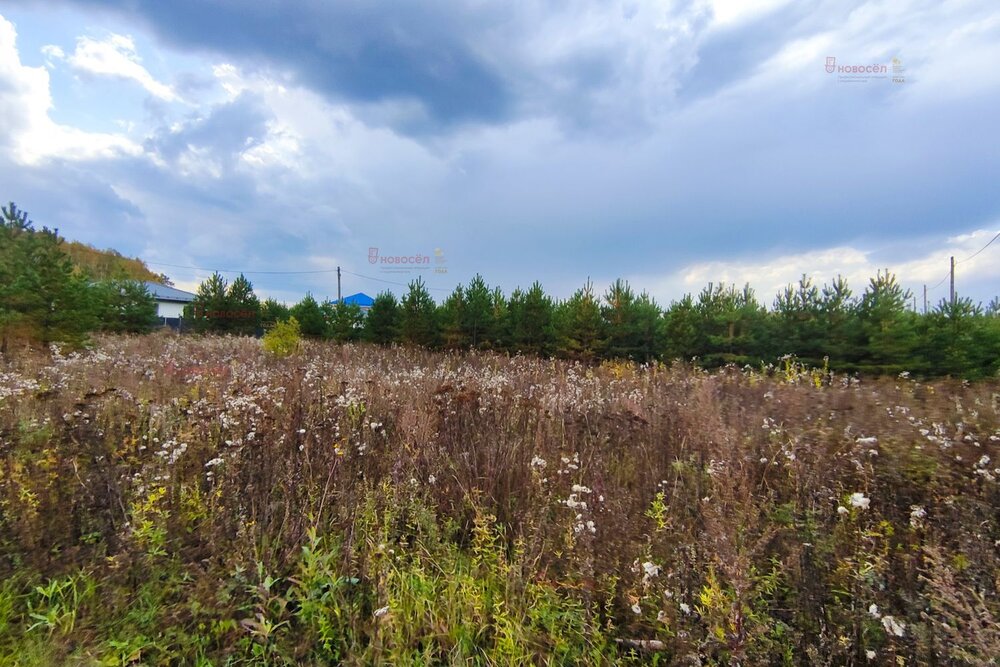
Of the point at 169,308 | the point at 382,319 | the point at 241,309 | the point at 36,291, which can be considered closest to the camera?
the point at 36,291

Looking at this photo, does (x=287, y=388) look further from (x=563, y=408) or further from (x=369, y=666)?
(x=369, y=666)

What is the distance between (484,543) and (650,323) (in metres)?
11.7

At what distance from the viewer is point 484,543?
8.22 ft

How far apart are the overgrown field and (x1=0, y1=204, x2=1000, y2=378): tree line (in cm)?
744

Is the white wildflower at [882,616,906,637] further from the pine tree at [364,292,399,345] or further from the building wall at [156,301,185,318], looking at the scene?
the building wall at [156,301,185,318]

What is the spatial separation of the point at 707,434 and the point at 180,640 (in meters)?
3.42

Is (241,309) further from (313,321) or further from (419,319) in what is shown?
(419,319)

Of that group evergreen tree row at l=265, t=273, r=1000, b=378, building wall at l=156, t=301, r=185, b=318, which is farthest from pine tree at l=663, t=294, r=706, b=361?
building wall at l=156, t=301, r=185, b=318

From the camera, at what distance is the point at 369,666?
1.79m

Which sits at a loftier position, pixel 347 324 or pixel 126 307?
pixel 126 307

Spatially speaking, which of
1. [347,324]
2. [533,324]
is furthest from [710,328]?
[347,324]

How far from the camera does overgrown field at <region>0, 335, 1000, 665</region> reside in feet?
5.74

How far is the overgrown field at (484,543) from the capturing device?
68.9 inches

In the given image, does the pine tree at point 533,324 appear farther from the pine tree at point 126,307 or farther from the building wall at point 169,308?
the building wall at point 169,308
